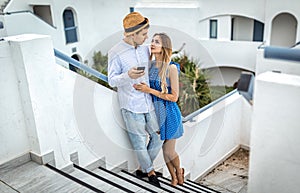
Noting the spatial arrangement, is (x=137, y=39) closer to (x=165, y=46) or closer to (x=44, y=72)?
(x=165, y=46)

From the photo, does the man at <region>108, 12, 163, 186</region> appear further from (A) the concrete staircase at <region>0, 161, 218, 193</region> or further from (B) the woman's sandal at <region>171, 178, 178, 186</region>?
(A) the concrete staircase at <region>0, 161, 218, 193</region>

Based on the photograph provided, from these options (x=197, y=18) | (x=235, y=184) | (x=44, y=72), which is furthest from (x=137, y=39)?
(x=197, y=18)

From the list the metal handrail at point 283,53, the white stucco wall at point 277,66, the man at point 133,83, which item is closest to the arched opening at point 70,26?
the white stucco wall at point 277,66

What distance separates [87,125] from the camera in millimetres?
2559

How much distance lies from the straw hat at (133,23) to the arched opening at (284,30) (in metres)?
8.04

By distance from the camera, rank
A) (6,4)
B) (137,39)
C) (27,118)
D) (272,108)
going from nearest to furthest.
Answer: (27,118), (137,39), (272,108), (6,4)

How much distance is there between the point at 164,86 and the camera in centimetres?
242

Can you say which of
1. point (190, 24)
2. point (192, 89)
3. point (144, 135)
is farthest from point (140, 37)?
point (190, 24)

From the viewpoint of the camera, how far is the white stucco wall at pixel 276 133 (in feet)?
7.91

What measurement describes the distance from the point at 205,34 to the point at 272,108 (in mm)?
7951

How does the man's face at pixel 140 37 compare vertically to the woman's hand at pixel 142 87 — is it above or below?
above

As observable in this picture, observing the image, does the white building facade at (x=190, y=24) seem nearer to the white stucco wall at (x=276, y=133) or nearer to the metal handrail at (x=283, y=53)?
the white stucco wall at (x=276, y=133)

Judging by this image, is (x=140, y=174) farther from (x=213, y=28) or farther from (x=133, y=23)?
(x=213, y=28)

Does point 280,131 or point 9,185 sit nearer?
point 9,185
